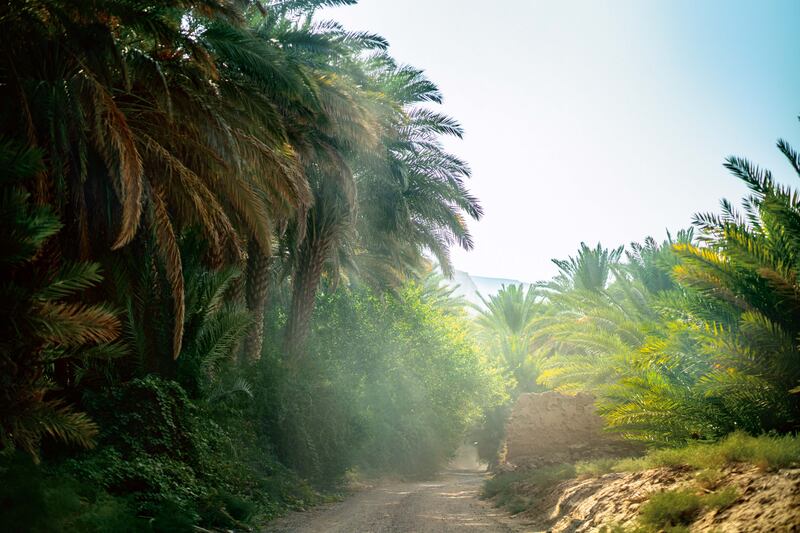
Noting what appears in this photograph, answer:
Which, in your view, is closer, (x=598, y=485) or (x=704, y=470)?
(x=704, y=470)

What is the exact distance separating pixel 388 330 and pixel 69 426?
18.9 metres

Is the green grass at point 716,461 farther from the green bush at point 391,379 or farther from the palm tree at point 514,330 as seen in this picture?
the palm tree at point 514,330

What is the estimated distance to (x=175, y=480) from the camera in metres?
9.49

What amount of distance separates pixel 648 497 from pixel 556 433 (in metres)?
10.0

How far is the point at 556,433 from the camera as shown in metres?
17.4

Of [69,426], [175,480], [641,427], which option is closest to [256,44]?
[69,426]

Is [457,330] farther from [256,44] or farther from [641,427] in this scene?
[256,44]

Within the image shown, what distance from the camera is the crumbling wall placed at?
53.3ft

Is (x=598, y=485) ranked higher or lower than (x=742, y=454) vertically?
lower

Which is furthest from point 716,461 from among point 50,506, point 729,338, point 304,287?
point 304,287

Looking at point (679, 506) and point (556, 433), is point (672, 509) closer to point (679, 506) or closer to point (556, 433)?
point (679, 506)

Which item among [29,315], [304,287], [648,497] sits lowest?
[648,497]

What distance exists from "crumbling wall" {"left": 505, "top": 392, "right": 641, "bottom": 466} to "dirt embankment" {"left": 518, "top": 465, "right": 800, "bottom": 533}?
3612mm

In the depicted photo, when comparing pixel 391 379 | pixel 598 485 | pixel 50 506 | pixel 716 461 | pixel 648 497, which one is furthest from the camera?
pixel 391 379
